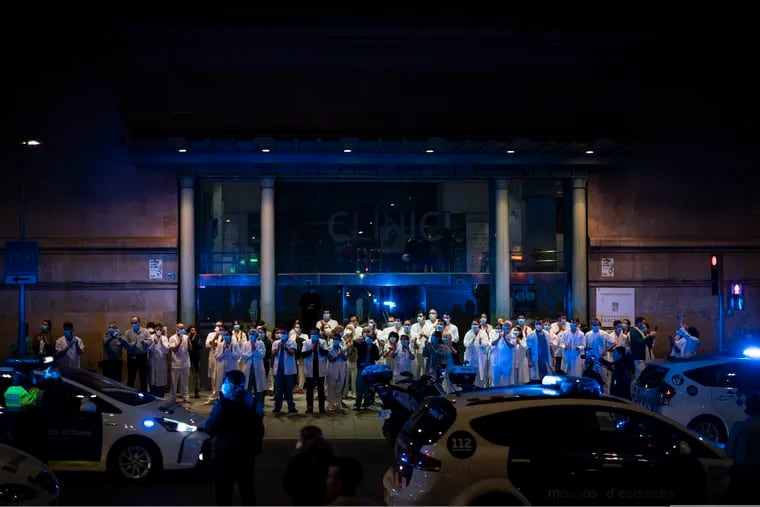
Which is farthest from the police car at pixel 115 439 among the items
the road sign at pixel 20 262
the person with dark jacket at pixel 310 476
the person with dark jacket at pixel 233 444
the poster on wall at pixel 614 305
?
the poster on wall at pixel 614 305

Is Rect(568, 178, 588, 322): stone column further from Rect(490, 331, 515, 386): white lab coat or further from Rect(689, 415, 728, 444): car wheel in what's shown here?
Rect(689, 415, 728, 444): car wheel

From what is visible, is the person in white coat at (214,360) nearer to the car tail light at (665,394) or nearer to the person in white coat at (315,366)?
the person in white coat at (315,366)

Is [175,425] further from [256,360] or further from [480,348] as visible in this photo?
[480,348]

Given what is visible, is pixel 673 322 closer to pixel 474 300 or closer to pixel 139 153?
pixel 474 300

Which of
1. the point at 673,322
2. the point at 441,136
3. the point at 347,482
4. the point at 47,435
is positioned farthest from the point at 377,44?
the point at 347,482

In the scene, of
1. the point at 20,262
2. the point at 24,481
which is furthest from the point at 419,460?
the point at 20,262

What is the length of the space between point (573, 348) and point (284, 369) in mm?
7182

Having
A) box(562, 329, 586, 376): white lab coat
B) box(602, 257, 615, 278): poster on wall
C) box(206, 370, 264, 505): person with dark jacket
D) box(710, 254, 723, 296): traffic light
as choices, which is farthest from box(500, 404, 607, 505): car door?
box(602, 257, 615, 278): poster on wall

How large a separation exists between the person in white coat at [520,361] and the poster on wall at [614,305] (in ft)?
14.7

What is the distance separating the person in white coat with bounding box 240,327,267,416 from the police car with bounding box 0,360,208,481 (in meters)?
6.40

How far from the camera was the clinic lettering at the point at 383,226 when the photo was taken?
907 inches

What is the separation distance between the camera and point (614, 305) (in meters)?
23.2

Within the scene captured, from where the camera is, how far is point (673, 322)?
23422 millimetres

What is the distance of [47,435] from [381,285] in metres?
13.4
